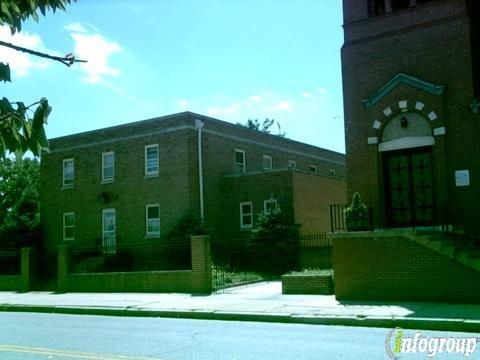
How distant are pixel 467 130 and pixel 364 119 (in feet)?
10.3

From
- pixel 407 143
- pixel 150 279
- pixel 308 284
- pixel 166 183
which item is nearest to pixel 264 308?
pixel 308 284

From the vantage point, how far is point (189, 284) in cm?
1989

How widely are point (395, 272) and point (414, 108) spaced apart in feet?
16.8

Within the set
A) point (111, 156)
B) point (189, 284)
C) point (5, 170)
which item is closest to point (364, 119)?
point (189, 284)

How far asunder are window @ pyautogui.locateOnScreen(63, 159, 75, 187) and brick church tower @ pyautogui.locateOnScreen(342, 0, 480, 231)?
2035cm

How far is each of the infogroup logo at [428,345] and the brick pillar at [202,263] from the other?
953 cm

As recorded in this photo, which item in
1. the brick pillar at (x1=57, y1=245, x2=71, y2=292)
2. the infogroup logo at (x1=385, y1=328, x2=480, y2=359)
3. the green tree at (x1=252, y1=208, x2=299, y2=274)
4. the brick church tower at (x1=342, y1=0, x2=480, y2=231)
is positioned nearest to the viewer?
the infogroup logo at (x1=385, y1=328, x2=480, y2=359)

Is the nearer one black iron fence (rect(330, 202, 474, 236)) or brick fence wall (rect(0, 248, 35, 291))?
black iron fence (rect(330, 202, 474, 236))

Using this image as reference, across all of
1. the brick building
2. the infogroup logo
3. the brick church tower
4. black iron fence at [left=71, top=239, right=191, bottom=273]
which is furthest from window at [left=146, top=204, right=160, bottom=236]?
the infogroup logo

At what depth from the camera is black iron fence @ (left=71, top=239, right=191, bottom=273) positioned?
2502cm

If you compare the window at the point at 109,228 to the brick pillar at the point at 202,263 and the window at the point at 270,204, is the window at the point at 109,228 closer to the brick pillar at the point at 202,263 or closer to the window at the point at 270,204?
the window at the point at 270,204

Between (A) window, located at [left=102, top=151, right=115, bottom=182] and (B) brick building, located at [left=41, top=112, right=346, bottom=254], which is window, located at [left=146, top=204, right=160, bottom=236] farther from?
(A) window, located at [left=102, top=151, right=115, bottom=182]

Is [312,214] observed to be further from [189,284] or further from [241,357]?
[241,357]

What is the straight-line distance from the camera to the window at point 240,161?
3222 centimetres
